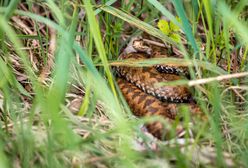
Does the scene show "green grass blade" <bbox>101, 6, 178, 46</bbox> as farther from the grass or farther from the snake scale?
the snake scale

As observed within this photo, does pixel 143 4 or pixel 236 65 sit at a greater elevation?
pixel 143 4

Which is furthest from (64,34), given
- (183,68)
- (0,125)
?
(183,68)

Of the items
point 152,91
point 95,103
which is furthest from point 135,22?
point 152,91

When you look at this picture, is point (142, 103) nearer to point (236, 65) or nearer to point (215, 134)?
point (236, 65)

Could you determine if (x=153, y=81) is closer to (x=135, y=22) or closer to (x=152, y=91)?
(x=152, y=91)

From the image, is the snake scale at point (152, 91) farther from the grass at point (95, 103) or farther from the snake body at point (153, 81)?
the grass at point (95, 103)

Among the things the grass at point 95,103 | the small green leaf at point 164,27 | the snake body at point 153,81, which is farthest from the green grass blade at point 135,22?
the snake body at point 153,81
